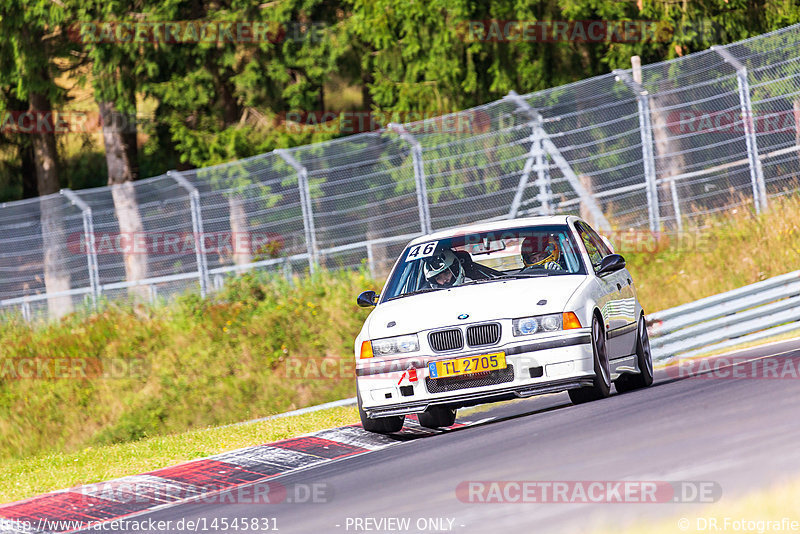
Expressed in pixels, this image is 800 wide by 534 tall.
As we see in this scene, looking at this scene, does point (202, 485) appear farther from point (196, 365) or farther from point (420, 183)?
point (420, 183)

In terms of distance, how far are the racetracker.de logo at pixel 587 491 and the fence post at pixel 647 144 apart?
11843 millimetres

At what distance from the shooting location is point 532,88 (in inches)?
1038

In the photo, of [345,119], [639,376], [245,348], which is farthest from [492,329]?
[345,119]

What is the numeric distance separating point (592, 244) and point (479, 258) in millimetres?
1033

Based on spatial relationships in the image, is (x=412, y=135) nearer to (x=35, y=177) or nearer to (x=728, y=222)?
(x=728, y=222)

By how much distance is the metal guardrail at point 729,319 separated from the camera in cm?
1419

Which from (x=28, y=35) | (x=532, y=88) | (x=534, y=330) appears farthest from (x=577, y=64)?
(x=534, y=330)

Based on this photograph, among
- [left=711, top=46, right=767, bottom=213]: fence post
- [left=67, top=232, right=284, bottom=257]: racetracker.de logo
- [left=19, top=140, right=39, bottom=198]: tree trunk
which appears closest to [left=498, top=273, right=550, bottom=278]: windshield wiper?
[left=711, top=46, right=767, bottom=213]: fence post

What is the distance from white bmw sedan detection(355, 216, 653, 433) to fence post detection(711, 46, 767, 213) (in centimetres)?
785

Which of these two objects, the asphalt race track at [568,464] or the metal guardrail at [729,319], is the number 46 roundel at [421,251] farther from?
the metal guardrail at [729,319]

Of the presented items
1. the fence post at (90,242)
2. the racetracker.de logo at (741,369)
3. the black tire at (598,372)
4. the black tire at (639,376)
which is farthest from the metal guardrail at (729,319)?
the fence post at (90,242)

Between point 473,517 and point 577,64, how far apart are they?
21360mm

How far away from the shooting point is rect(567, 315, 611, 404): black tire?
949 centimetres

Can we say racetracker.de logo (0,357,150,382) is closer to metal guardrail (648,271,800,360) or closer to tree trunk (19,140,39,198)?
metal guardrail (648,271,800,360)
